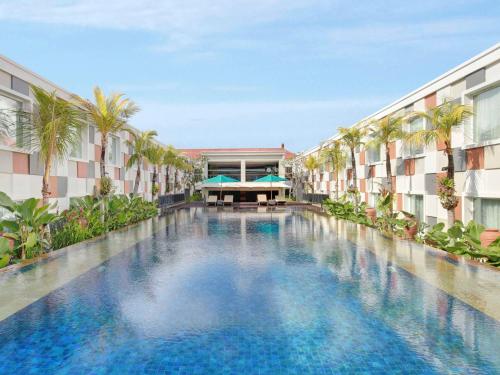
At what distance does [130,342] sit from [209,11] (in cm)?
1117

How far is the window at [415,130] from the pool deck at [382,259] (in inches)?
150

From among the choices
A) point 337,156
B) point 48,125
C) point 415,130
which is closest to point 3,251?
point 48,125

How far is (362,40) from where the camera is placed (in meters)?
13.9

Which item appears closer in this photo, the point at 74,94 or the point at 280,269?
the point at 280,269

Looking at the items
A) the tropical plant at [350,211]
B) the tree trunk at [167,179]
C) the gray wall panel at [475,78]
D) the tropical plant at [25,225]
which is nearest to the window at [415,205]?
the tropical plant at [350,211]

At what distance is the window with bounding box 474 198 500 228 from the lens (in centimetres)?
954

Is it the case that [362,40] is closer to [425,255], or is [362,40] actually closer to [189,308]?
[425,255]

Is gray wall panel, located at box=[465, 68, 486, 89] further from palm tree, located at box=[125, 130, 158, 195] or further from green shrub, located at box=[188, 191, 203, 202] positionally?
green shrub, located at box=[188, 191, 203, 202]

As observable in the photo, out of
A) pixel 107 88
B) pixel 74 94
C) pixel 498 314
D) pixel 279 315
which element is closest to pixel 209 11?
pixel 107 88

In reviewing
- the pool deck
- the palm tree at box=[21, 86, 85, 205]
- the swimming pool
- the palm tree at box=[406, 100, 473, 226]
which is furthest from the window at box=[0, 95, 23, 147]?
the palm tree at box=[406, 100, 473, 226]

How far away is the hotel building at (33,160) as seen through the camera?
963 cm

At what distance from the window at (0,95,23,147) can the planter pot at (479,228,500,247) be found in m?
11.2

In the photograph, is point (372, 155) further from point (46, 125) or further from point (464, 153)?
point (46, 125)

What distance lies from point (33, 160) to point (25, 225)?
9.49ft
